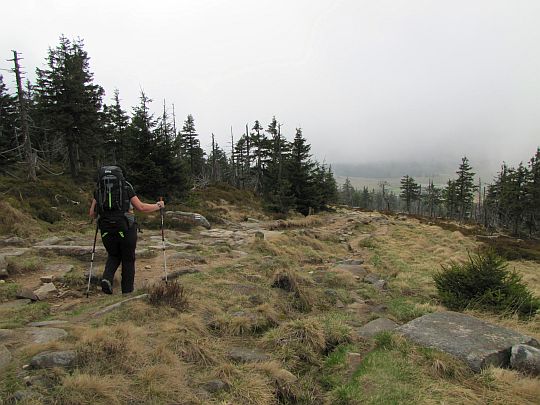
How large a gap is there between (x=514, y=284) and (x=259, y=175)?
38794 mm

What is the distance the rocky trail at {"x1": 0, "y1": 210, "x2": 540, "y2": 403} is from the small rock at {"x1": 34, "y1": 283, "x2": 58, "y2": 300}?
0.05ft

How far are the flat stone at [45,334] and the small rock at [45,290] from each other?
1.87 m

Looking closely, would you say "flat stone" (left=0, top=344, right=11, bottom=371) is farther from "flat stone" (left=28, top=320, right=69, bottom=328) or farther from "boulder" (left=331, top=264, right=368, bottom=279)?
"boulder" (left=331, top=264, right=368, bottom=279)

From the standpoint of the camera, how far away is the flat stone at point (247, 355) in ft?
12.8

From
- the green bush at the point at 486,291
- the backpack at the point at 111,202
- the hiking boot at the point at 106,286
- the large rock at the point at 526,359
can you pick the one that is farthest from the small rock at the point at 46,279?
the green bush at the point at 486,291

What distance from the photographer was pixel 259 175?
1753 inches

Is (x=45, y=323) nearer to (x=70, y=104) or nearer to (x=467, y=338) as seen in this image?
(x=467, y=338)

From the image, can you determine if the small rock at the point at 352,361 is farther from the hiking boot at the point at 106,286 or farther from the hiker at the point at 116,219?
the hiking boot at the point at 106,286

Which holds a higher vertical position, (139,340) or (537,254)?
(139,340)

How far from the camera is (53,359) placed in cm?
307

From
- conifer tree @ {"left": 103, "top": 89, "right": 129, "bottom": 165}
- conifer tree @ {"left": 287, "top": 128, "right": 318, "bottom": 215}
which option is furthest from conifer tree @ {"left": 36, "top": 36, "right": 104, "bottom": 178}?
conifer tree @ {"left": 287, "top": 128, "right": 318, "bottom": 215}

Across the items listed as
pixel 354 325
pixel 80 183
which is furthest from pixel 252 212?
pixel 354 325

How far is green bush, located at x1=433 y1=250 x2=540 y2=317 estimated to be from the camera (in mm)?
6242

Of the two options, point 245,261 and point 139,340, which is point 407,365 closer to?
point 139,340
